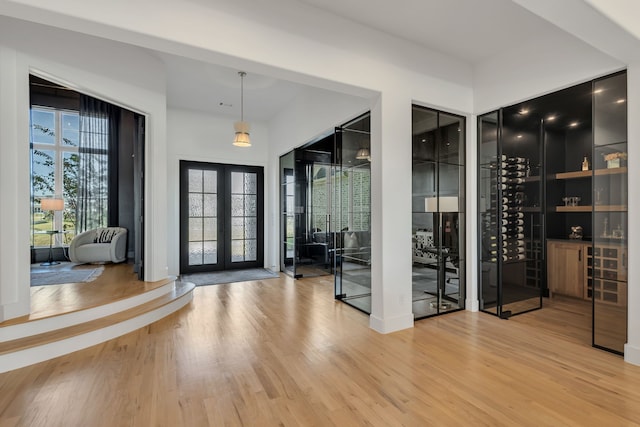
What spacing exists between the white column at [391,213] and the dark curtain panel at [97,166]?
20.2ft

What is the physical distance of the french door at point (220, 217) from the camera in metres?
6.66

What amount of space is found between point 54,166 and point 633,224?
969 centimetres

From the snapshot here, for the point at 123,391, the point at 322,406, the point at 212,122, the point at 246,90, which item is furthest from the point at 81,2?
the point at 212,122

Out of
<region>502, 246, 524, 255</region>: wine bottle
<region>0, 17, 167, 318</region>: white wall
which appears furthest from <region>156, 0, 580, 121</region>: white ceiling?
<region>502, 246, 524, 255</region>: wine bottle

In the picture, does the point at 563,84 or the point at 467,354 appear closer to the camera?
the point at 467,354

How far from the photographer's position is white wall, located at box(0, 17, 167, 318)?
9.73ft

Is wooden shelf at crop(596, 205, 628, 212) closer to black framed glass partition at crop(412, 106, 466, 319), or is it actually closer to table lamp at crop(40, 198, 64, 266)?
black framed glass partition at crop(412, 106, 466, 319)

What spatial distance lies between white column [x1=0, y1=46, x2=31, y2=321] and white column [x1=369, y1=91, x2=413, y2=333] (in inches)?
143

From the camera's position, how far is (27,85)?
124 inches

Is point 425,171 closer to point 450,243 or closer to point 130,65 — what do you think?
point 450,243

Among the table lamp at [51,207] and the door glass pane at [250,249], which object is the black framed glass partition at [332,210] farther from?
the table lamp at [51,207]

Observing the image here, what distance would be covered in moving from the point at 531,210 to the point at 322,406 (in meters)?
3.83

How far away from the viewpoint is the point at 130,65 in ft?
13.8

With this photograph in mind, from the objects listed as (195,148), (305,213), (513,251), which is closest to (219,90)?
(195,148)
